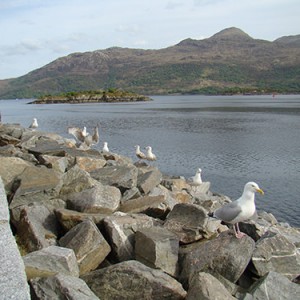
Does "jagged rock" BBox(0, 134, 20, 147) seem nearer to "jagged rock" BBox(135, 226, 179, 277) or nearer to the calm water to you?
"jagged rock" BBox(135, 226, 179, 277)

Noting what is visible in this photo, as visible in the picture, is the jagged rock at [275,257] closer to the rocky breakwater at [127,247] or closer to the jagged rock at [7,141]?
the rocky breakwater at [127,247]

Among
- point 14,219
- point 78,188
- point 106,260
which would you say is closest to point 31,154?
point 78,188

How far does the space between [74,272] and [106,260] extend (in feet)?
5.11

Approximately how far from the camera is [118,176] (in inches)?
490

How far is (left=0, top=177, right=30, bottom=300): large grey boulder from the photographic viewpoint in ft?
13.3

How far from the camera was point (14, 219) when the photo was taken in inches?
348

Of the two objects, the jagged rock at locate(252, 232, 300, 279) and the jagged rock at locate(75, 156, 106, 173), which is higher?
the jagged rock at locate(75, 156, 106, 173)

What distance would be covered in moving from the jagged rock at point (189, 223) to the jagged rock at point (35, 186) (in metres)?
2.95

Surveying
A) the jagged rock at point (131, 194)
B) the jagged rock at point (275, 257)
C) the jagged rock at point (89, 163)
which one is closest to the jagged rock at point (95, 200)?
the jagged rock at point (131, 194)

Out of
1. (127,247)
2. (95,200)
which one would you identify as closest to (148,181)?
(95,200)

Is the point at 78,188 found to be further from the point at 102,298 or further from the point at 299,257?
the point at 299,257

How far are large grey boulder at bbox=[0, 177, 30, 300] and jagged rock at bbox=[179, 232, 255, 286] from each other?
12.8 feet

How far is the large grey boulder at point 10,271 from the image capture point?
4.06 m

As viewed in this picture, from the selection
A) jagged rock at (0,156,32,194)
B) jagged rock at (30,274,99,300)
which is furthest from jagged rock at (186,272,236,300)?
jagged rock at (0,156,32,194)
